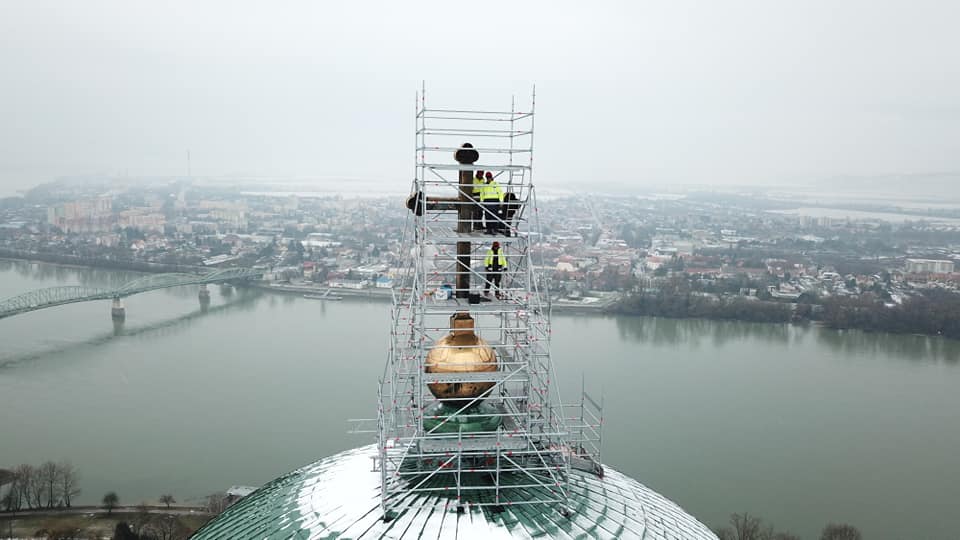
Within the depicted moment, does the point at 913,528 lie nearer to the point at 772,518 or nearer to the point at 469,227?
the point at 772,518

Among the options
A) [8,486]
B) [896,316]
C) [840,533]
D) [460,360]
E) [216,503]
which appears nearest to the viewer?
[460,360]

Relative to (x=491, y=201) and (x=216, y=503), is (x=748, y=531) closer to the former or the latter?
(x=216, y=503)

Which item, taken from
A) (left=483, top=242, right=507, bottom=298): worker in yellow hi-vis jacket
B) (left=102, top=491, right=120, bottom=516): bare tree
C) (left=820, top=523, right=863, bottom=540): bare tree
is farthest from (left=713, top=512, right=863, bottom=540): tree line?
(left=102, top=491, right=120, bottom=516): bare tree

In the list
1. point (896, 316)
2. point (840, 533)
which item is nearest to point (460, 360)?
point (840, 533)

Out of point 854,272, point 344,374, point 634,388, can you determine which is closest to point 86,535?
point 344,374

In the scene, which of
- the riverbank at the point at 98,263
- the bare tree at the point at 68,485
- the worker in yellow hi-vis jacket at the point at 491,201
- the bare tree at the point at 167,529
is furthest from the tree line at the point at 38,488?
the riverbank at the point at 98,263

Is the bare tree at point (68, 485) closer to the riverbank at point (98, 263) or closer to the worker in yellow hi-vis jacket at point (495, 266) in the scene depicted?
the worker in yellow hi-vis jacket at point (495, 266)
